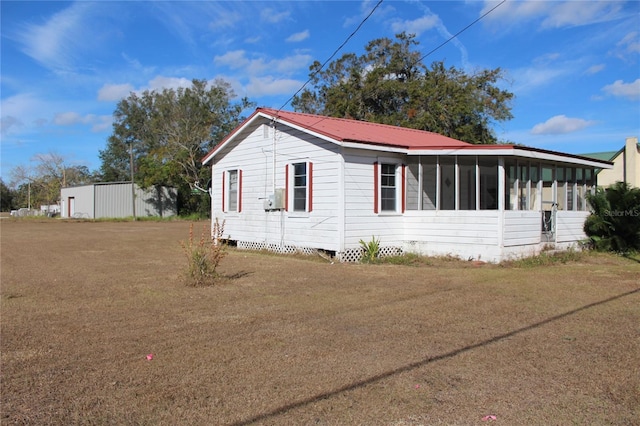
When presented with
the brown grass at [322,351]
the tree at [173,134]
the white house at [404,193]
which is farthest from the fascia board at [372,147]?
the tree at [173,134]

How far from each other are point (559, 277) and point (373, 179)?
515cm

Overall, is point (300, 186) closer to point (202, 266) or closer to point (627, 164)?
point (202, 266)

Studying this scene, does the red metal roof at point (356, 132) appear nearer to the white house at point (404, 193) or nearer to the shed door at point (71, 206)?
the white house at point (404, 193)

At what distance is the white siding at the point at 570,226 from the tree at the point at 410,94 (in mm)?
16400

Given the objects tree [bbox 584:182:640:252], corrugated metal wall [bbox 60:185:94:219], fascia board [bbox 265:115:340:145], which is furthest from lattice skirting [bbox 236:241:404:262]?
corrugated metal wall [bbox 60:185:94:219]

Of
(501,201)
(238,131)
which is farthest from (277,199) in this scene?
(501,201)

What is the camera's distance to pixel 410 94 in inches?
1248

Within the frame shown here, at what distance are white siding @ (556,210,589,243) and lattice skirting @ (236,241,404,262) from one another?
4557 mm

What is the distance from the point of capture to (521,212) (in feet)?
41.1

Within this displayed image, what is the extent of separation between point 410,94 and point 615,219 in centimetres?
1883

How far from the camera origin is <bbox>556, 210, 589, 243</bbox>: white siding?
46.6 feet

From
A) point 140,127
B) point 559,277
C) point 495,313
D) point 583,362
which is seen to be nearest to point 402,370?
point 583,362

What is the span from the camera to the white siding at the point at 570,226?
1421 centimetres

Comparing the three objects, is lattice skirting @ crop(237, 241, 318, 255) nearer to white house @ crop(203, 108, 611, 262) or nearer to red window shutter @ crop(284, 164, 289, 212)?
white house @ crop(203, 108, 611, 262)
